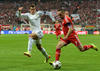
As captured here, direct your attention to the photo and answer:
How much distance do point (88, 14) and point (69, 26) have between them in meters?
64.4

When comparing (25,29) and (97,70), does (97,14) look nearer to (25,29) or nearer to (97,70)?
(25,29)

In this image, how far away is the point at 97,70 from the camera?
9.93 meters

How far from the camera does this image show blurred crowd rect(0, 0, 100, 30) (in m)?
71.9

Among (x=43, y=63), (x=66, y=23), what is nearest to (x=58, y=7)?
(x=43, y=63)

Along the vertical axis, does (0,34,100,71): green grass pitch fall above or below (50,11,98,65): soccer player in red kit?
below

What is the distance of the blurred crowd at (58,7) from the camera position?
236ft

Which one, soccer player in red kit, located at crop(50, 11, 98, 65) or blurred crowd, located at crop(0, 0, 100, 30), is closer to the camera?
soccer player in red kit, located at crop(50, 11, 98, 65)

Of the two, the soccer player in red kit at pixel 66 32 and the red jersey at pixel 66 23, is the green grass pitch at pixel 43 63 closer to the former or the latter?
the soccer player in red kit at pixel 66 32

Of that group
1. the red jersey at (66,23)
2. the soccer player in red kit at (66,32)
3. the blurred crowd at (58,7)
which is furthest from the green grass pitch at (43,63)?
the blurred crowd at (58,7)

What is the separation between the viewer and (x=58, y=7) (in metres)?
77.3

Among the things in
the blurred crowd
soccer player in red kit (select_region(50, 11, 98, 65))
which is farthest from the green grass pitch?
the blurred crowd

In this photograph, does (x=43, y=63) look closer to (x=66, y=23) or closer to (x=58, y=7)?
(x=66, y=23)

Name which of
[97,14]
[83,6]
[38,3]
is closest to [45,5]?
[38,3]

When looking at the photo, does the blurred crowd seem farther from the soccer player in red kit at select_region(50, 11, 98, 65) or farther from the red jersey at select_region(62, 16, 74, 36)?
the red jersey at select_region(62, 16, 74, 36)
